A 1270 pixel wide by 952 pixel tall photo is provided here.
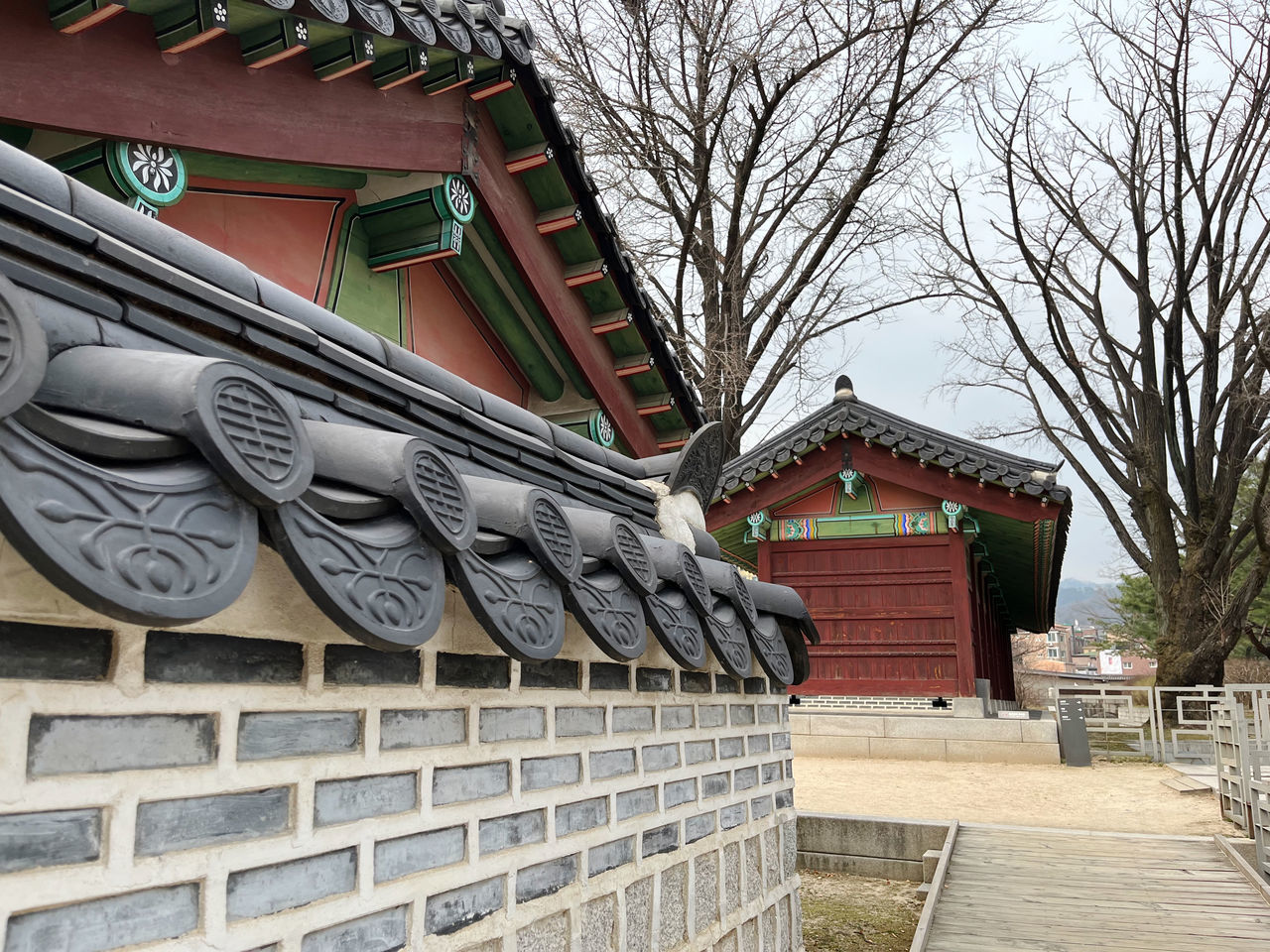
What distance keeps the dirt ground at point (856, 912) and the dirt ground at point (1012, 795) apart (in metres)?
0.88

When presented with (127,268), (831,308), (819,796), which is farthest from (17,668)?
(831,308)

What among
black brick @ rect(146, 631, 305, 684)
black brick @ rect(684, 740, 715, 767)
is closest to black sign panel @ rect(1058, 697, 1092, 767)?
black brick @ rect(684, 740, 715, 767)

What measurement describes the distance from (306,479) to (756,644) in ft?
10.0

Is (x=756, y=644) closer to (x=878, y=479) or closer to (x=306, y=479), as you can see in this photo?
(x=306, y=479)

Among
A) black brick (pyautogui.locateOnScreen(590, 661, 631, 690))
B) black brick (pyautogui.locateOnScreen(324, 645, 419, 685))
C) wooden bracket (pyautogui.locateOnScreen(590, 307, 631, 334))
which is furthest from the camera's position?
wooden bracket (pyautogui.locateOnScreen(590, 307, 631, 334))

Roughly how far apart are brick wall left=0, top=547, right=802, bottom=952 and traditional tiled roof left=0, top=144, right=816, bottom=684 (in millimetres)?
248

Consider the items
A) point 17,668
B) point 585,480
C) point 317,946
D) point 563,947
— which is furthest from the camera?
point 585,480

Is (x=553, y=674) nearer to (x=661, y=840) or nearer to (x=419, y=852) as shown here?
(x=419, y=852)

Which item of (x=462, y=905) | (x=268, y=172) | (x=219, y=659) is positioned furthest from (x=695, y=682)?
(x=268, y=172)

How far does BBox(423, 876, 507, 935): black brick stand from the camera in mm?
2152

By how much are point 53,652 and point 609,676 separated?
6.42ft

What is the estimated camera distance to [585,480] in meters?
3.58

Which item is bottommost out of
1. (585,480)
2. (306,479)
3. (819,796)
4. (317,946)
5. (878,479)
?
(819,796)

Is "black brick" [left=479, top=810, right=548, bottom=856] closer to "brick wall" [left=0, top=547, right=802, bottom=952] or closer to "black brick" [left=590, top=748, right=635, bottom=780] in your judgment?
"brick wall" [left=0, top=547, right=802, bottom=952]
